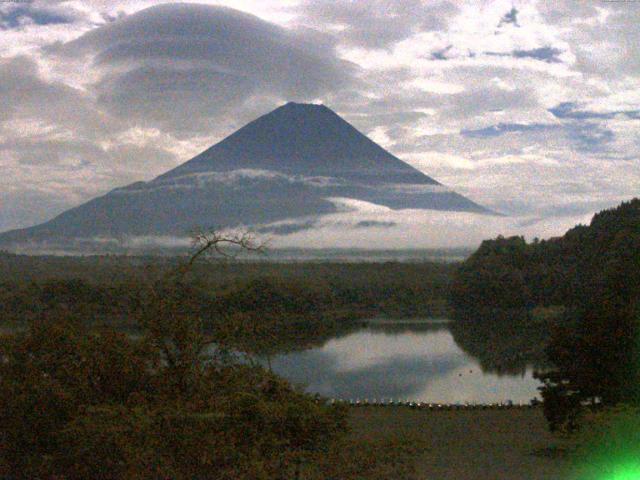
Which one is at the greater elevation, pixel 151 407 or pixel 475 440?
pixel 151 407

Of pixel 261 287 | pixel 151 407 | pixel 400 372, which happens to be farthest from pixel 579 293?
pixel 151 407

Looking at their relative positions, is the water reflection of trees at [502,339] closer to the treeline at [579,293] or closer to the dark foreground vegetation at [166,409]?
the treeline at [579,293]

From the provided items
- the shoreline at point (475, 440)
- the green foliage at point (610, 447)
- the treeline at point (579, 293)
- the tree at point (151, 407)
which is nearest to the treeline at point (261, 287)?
the treeline at point (579, 293)

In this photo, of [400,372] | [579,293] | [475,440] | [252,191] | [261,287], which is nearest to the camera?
[475,440]

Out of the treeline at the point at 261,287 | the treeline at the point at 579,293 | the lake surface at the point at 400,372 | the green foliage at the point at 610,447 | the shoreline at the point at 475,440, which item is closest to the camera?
the green foliage at the point at 610,447

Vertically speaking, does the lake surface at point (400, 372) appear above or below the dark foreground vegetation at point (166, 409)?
below

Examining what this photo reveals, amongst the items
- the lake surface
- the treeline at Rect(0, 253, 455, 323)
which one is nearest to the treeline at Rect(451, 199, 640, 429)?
the lake surface

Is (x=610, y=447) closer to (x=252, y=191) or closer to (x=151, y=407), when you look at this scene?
(x=151, y=407)
